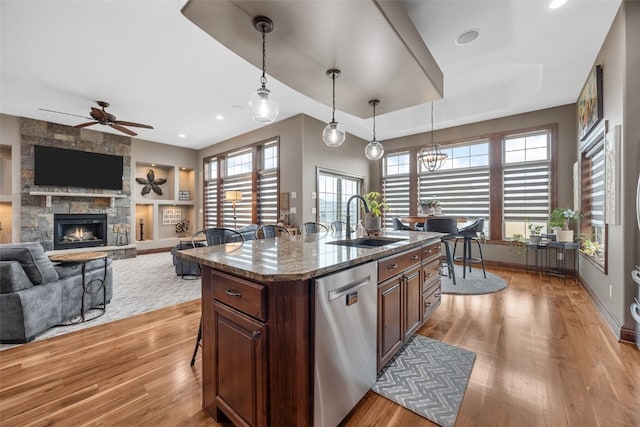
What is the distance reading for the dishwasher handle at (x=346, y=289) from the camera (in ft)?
4.34

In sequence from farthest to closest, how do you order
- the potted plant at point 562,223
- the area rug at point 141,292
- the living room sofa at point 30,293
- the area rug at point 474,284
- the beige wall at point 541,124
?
the beige wall at point 541,124 < the potted plant at point 562,223 < the area rug at point 474,284 < the area rug at point 141,292 < the living room sofa at point 30,293

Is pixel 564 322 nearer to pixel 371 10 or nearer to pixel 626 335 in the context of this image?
pixel 626 335

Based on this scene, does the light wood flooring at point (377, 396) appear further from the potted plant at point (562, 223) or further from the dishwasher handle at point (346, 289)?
the potted plant at point (562, 223)

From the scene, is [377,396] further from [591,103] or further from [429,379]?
[591,103]

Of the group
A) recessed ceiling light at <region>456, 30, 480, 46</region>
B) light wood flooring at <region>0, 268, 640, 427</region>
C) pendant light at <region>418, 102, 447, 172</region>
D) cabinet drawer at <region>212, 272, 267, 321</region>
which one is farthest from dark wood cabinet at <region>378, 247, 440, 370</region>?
pendant light at <region>418, 102, 447, 172</region>

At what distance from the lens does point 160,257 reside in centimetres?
681

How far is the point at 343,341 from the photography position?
1401mm

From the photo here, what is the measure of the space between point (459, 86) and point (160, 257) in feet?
25.1

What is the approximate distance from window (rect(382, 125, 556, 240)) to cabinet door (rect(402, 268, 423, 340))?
4054 mm

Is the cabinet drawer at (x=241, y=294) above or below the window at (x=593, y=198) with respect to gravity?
below

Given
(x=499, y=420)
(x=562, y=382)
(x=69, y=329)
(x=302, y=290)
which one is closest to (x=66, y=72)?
(x=69, y=329)

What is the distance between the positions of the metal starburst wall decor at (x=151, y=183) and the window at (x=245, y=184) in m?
1.32

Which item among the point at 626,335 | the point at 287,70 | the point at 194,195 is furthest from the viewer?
the point at 194,195

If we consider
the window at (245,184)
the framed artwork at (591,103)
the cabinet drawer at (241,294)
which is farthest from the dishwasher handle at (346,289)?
the window at (245,184)
